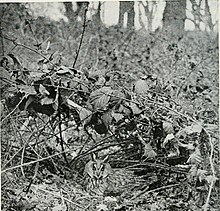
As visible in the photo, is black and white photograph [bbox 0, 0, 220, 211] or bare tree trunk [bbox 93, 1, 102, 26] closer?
black and white photograph [bbox 0, 0, 220, 211]

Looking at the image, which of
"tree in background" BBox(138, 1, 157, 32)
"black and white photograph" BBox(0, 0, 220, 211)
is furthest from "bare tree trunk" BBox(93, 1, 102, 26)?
"tree in background" BBox(138, 1, 157, 32)

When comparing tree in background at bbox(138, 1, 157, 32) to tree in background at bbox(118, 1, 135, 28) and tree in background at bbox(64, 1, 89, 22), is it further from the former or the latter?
tree in background at bbox(64, 1, 89, 22)

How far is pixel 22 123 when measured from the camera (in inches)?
53.3

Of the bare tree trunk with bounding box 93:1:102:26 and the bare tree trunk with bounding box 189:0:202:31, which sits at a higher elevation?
the bare tree trunk with bounding box 189:0:202:31

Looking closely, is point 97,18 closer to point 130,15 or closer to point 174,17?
point 130,15

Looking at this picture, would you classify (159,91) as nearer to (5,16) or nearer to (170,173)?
(170,173)

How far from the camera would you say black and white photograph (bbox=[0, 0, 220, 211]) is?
4.05 feet

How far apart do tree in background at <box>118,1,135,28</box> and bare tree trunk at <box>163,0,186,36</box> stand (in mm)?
87

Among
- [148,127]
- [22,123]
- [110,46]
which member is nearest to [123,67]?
[110,46]

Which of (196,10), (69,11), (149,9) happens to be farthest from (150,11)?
(69,11)

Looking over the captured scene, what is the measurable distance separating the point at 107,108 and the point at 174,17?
1.00 feet

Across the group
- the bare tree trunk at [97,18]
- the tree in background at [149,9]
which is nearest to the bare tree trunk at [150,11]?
the tree in background at [149,9]

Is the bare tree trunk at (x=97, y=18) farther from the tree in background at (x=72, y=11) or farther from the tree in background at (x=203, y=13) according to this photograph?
the tree in background at (x=203, y=13)

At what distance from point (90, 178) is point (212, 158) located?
12.6 inches
